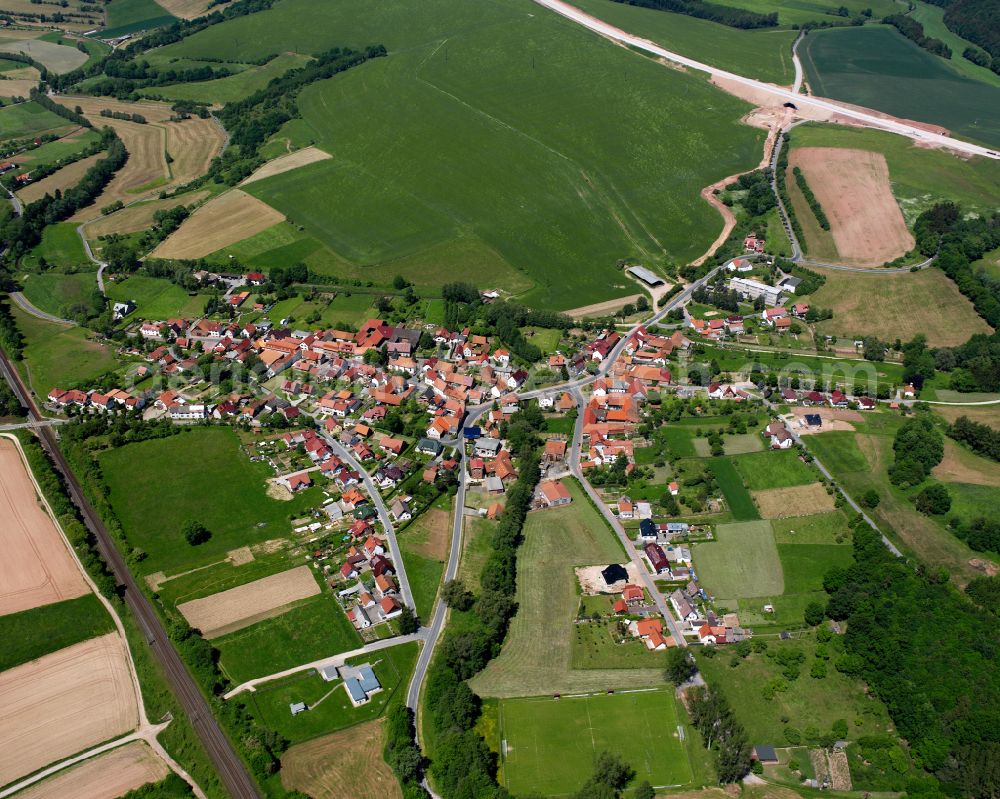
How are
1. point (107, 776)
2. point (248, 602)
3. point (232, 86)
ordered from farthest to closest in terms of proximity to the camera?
point (232, 86) < point (248, 602) < point (107, 776)

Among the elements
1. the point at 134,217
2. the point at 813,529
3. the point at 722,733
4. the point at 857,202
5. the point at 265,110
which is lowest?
the point at 722,733

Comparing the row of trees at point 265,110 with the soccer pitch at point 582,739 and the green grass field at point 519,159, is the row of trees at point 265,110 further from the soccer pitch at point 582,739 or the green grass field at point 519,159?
the soccer pitch at point 582,739

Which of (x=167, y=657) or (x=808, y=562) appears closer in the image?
(x=167, y=657)

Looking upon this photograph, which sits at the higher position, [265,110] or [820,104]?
[820,104]

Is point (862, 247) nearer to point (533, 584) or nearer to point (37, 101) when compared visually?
point (533, 584)

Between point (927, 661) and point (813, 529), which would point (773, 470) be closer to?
point (813, 529)

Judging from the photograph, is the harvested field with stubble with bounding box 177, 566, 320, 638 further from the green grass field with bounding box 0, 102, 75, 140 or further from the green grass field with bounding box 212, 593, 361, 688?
the green grass field with bounding box 0, 102, 75, 140

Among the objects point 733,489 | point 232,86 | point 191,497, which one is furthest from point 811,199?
point 232,86
